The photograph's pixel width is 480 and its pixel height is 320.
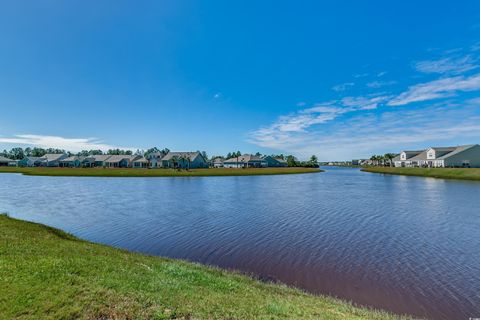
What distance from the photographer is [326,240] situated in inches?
634

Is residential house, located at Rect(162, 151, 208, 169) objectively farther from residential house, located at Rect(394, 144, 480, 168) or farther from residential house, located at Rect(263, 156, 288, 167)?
residential house, located at Rect(394, 144, 480, 168)

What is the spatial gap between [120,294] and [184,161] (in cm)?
10877

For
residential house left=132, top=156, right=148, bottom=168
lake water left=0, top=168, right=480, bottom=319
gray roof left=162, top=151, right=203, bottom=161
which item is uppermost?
gray roof left=162, top=151, right=203, bottom=161

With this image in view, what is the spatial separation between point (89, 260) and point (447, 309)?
1286cm

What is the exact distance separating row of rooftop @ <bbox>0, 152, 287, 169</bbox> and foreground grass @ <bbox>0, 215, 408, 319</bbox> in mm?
101165

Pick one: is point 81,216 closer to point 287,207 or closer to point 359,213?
point 287,207

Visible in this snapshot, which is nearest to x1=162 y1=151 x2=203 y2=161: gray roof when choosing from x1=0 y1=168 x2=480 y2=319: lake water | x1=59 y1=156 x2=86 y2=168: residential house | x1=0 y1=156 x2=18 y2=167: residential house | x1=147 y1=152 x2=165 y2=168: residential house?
x1=147 y1=152 x2=165 y2=168: residential house

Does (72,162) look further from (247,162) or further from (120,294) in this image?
(120,294)

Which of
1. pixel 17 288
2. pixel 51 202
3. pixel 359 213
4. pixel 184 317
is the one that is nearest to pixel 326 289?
pixel 184 317

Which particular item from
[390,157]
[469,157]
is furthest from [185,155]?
[390,157]

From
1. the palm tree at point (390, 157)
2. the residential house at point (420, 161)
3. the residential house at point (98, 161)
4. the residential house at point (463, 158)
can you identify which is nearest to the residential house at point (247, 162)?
the residential house at point (98, 161)

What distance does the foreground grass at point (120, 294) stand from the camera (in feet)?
18.0

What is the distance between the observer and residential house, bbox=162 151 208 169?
112 metres

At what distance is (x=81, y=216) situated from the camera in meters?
22.8
